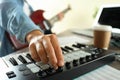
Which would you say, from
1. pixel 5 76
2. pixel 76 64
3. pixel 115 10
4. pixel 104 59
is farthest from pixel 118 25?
pixel 5 76

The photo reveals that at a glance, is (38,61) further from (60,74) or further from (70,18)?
(70,18)

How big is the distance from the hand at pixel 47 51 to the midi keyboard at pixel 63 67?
0.01 meters

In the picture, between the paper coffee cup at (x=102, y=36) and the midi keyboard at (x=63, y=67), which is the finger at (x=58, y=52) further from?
the paper coffee cup at (x=102, y=36)

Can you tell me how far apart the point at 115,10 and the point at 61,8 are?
1437mm

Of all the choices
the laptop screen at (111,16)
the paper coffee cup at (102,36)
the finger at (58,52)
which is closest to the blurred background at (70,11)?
the laptop screen at (111,16)

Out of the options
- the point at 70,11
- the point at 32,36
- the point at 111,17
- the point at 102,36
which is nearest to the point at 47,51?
the point at 32,36

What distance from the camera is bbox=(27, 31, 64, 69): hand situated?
44cm

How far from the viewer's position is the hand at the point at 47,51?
445mm

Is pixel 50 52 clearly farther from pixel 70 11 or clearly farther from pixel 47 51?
pixel 70 11

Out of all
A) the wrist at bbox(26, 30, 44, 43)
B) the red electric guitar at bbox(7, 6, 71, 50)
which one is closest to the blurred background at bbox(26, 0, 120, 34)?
the red electric guitar at bbox(7, 6, 71, 50)

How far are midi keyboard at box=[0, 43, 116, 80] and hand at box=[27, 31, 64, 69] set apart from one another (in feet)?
0.05

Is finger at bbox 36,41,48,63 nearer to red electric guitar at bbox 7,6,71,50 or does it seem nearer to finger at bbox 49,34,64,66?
finger at bbox 49,34,64,66

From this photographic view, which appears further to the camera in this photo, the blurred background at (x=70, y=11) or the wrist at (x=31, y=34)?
the blurred background at (x=70, y=11)

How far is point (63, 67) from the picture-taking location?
452 millimetres
